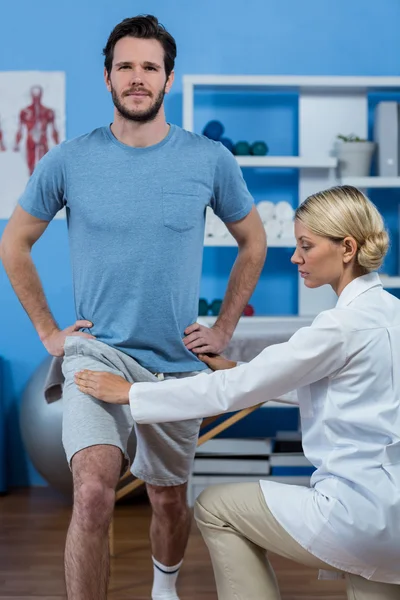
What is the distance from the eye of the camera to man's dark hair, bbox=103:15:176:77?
2.32 m

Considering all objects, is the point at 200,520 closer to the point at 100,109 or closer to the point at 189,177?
the point at 189,177

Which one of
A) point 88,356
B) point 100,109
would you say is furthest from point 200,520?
point 100,109

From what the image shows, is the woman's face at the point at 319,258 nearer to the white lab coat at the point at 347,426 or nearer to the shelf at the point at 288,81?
the white lab coat at the point at 347,426

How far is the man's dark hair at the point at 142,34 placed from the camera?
2.32 meters

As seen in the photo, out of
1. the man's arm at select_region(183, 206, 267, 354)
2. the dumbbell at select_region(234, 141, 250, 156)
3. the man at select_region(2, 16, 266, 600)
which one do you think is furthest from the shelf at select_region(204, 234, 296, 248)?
the man at select_region(2, 16, 266, 600)

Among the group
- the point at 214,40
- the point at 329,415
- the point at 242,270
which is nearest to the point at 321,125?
the point at 214,40

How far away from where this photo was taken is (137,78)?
2.27 metres

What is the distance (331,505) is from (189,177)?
3.10 ft

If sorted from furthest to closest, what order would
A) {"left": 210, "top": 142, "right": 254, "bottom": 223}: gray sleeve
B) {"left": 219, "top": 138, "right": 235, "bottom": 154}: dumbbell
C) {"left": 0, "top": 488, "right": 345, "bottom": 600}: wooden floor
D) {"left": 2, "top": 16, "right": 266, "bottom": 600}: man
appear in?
{"left": 219, "top": 138, "right": 235, "bottom": 154}: dumbbell
{"left": 0, "top": 488, "right": 345, "bottom": 600}: wooden floor
{"left": 210, "top": 142, "right": 254, "bottom": 223}: gray sleeve
{"left": 2, "top": 16, "right": 266, "bottom": 600}: man

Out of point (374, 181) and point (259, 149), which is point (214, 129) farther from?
point (374, 181)

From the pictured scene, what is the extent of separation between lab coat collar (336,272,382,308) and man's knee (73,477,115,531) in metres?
0.66

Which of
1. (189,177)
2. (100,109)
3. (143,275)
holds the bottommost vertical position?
(143,275)

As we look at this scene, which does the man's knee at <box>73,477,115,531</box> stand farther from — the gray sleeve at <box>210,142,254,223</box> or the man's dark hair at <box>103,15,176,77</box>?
the man's dark hair at <box>103,15,176,77</box>

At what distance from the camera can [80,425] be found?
2.06 meters
